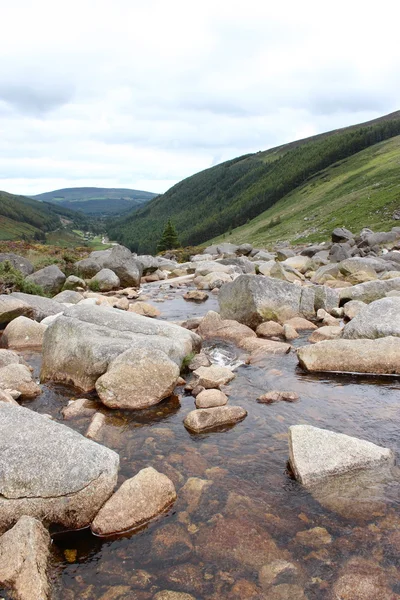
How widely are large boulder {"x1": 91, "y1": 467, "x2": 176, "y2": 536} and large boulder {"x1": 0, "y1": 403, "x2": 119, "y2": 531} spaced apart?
22 centimetres

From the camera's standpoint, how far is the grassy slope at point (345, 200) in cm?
8456

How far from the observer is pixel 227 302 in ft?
70.7

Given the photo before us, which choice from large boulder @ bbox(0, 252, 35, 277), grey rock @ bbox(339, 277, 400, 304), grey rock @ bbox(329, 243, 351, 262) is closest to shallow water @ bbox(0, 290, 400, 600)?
grey rock @ bbox(339, 277, 400, 304)

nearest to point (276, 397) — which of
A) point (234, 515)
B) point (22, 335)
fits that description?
point (234, 515)

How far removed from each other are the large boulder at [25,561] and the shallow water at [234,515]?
312 millimetres

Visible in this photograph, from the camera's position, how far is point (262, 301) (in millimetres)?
20328

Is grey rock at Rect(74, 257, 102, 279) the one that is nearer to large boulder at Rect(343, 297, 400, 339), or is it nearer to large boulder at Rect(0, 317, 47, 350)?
large boulder at Rect(0, 317, 47, 350)

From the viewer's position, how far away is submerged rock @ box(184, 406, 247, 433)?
1080 cm

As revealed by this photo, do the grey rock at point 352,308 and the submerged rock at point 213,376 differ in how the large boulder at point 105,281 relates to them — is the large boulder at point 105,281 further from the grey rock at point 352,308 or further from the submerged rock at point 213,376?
the submerged rock at point 213,376

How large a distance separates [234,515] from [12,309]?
50.9 ft

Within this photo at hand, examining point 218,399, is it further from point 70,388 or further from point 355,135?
point 355,135

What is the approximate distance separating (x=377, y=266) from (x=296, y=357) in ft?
71.8

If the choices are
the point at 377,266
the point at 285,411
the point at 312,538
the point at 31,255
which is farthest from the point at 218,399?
the point at 31,255

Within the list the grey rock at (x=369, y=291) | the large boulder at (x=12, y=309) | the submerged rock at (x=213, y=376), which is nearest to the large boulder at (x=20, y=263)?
the large boulder at (x=12, y=309)
